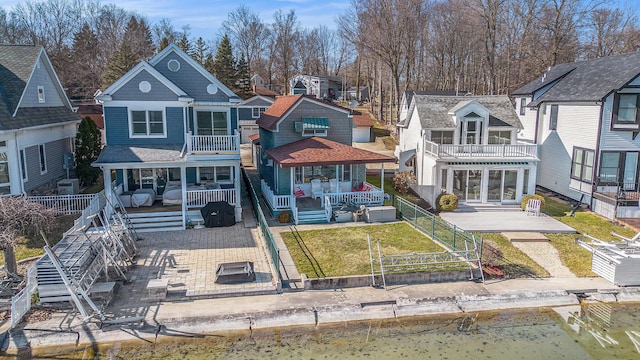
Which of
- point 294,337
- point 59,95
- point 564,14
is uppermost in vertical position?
point 564,14

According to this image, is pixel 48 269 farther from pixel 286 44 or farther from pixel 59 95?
pixel 286 44

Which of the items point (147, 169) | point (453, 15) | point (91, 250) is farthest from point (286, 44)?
point (91, 250)

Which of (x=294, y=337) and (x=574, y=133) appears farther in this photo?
(x=574, y=133)

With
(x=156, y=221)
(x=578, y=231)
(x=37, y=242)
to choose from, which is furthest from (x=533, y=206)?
(x=37, y=242)

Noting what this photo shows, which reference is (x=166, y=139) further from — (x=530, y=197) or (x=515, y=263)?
(x=530, y=197)

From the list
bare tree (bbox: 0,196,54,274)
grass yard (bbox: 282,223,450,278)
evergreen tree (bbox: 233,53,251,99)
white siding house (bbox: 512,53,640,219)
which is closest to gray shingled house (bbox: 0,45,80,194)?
bare tree (bbox: 0,196,54,274)

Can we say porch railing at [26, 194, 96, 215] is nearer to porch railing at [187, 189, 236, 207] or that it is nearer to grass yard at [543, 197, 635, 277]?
porch railing at [187, 189, 236, 207]
